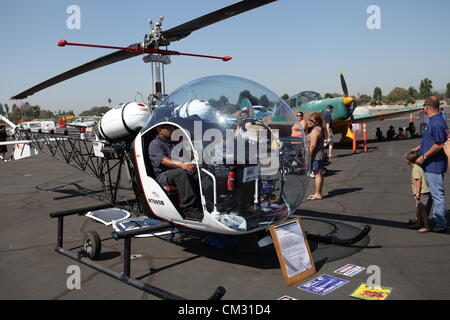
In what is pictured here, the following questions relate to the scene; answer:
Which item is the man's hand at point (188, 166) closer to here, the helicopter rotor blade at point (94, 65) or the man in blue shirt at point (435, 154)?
the helicopter rotor blade at point (94, 65)

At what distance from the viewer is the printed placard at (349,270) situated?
390 centimetres

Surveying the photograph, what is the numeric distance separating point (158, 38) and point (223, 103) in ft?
6.02

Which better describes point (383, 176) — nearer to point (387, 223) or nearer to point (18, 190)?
point (387, 223)

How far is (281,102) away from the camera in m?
4.30

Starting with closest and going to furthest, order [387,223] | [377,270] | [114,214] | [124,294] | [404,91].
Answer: [124,294] < [377,270] < [387,223] < [114,214] < [404,91]

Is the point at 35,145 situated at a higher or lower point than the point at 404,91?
lower

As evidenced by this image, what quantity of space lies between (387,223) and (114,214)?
14.9ft

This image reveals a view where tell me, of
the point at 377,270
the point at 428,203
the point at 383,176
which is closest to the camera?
the point at 377,270

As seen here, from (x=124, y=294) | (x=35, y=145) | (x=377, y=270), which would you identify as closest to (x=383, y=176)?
(x=377, y=270)

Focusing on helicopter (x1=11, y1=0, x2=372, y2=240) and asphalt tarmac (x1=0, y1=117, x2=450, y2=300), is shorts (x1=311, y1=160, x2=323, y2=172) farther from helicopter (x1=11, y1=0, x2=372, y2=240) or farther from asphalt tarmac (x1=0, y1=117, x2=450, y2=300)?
helicopter (x1=11, y1=0, x2=372, y2=240)

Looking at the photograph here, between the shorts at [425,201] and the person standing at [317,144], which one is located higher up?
the person standing at [317,144]

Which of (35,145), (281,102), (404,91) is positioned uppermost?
(404,91)

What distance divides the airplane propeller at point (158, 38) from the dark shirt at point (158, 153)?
158 cm

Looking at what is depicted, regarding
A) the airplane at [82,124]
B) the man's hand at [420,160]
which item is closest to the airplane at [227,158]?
the man's hand at [420,160]
